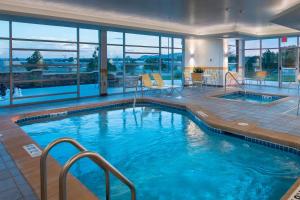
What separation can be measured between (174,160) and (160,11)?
5137mm

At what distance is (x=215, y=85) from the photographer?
12.8 meters

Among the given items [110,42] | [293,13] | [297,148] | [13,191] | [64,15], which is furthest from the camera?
[110,42]

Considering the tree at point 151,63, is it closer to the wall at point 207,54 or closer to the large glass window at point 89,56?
the wall at point 207,54

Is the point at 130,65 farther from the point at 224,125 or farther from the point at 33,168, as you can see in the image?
the point at 33,168

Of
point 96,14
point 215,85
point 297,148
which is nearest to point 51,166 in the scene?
point 297,148

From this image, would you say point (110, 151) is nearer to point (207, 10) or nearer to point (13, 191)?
point (13, 191)

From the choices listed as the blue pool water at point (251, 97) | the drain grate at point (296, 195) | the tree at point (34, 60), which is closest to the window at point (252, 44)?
the blue pool water at point (251, 97)

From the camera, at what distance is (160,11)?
25.2 feet

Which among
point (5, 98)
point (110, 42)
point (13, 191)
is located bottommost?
point (13, 191)

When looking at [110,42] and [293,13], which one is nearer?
[293,13]

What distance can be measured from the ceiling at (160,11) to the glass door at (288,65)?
104 inches

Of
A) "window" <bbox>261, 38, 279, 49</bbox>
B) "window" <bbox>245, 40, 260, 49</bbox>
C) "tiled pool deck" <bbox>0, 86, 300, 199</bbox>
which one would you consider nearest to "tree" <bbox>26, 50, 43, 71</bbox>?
"tiled pool deck" <bbox>0, 86, 300, 199</bbox>

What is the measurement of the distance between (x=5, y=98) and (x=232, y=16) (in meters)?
7.89

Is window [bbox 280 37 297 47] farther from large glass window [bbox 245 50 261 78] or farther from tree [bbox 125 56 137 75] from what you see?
tree [bbox 125 56 137 75]
